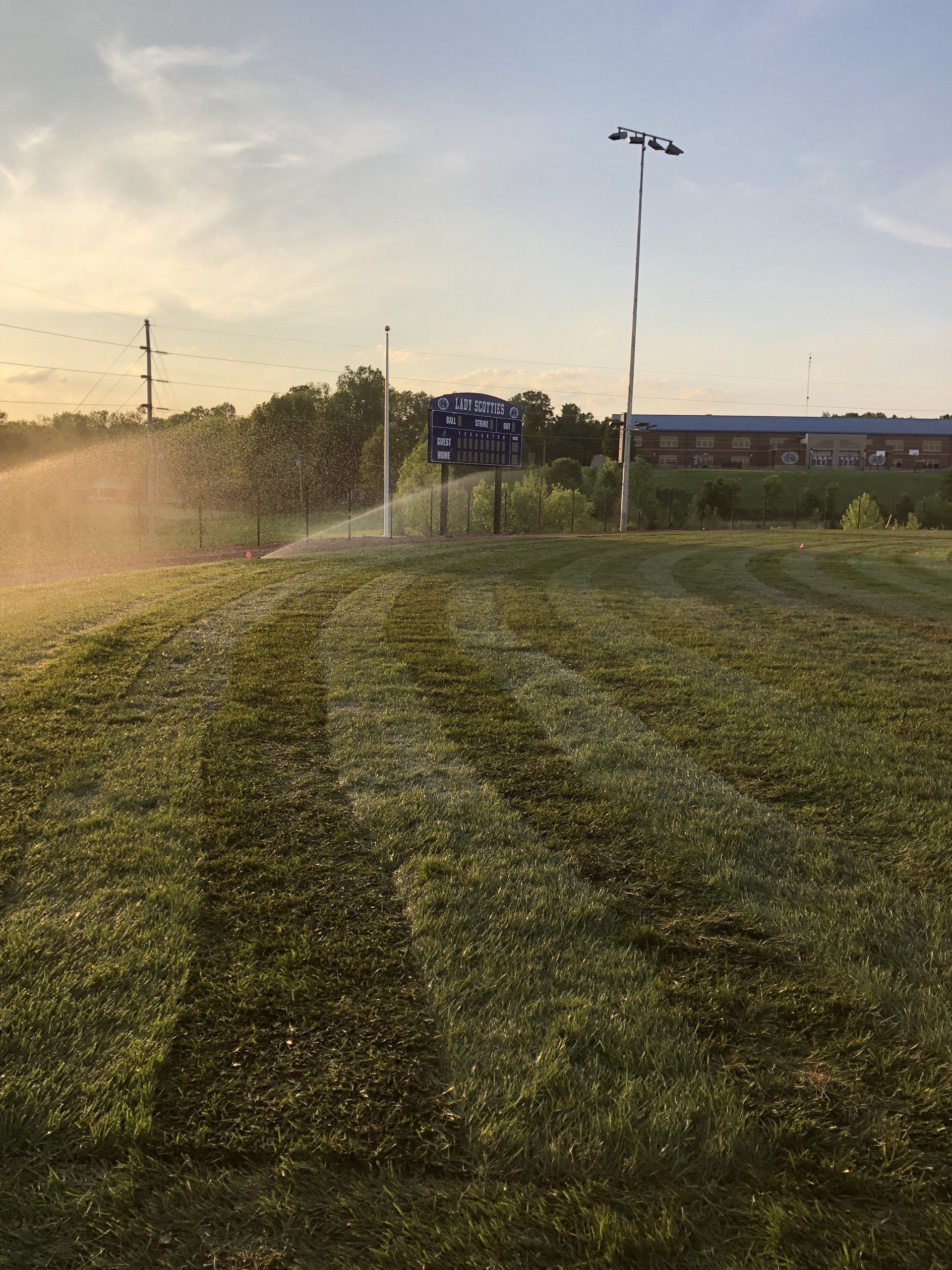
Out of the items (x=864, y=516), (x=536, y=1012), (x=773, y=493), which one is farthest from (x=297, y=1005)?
(x=773, y=493)

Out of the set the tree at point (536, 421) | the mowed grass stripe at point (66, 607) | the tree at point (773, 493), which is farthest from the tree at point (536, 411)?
the mowed grass stripe at point (66, 607)

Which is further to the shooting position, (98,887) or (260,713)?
(260,713)

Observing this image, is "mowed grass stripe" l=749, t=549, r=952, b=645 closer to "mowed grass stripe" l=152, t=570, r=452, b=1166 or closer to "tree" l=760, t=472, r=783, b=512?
"mowed grass stripe" l=152, t=570, r=452, b=1166

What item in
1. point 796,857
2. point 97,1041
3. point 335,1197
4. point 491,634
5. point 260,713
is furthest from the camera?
point 491,634

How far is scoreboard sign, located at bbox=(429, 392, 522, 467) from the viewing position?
24656 millimetres

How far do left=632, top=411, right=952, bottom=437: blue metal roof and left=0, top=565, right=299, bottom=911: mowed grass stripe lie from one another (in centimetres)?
8344

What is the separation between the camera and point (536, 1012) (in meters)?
1.94

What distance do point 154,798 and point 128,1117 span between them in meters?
1.77

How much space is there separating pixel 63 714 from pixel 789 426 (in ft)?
303

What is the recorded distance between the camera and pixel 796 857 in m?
2.80

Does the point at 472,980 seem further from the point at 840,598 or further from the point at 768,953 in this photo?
the point at 840,598

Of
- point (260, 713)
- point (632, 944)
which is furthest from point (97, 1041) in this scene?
point (260, 713)

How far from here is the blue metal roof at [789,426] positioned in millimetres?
85188

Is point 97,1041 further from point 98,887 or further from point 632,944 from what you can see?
point 632,944
